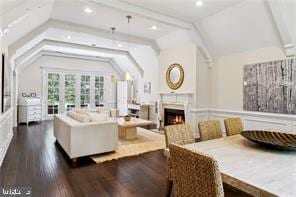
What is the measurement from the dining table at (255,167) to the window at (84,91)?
329 inches

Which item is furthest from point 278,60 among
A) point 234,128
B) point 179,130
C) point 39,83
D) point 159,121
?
point 39,83

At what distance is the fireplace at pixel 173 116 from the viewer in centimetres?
582

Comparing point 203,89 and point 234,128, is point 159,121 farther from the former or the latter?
point 234,128

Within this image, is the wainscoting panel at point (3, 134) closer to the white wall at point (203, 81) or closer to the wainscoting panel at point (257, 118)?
the wainscoting panel at point (257, 118)

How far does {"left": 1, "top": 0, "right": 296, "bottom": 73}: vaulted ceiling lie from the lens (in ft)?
11.4

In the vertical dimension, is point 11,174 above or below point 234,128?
below

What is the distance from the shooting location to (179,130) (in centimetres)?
231

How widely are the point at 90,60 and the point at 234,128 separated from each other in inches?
328

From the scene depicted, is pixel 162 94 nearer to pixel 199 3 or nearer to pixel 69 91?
pixel 199 3

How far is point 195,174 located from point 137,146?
330 cm

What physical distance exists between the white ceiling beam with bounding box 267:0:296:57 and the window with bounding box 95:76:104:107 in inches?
319

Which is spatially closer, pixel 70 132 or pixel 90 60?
pixel 70 132

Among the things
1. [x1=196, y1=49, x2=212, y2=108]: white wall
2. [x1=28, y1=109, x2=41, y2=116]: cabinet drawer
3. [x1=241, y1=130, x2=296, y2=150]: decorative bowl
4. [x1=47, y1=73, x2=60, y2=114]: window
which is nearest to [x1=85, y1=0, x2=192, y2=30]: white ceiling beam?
[x1=196, y1=49, x2=212, y2=108]: white wall

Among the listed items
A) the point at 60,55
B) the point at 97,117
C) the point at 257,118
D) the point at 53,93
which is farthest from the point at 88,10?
the point at 53,93
